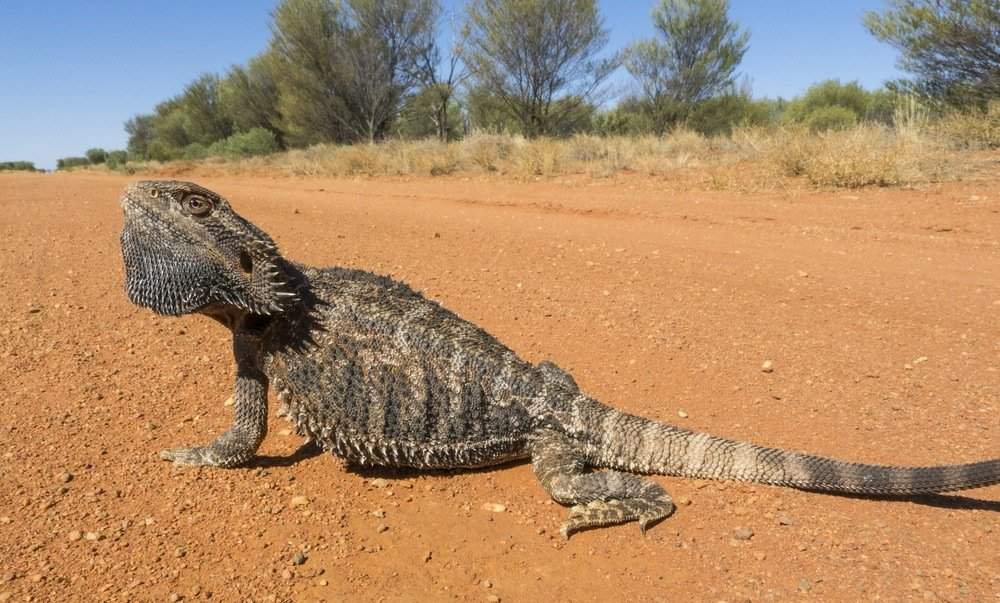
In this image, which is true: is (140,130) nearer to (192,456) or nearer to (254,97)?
(254,97)

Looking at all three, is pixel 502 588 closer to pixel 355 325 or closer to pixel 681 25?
pixel 355 325

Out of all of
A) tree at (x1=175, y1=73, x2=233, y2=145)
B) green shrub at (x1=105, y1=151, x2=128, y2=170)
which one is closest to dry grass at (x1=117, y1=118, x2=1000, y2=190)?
green shrub at (x1=105, y1=151, x2=128, y2=170)

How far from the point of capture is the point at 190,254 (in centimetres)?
293

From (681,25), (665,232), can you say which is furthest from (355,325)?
(681,25)

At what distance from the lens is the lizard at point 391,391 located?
295 cm

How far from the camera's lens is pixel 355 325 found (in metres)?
3.15

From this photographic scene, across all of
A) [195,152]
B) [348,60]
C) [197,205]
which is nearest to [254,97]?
[195,152]

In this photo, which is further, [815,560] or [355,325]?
[355,325]

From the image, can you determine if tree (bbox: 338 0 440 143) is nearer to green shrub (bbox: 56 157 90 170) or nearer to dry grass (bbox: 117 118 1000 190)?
dry grass (bbox: 117 118 1000 190)

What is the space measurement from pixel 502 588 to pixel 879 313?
14.0 feet

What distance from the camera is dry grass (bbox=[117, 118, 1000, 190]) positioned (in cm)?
1105

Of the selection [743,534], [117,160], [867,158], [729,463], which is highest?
[117,160]

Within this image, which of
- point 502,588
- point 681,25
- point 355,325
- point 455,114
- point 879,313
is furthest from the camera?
point 455,114

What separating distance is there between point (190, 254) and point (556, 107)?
2764 cm
